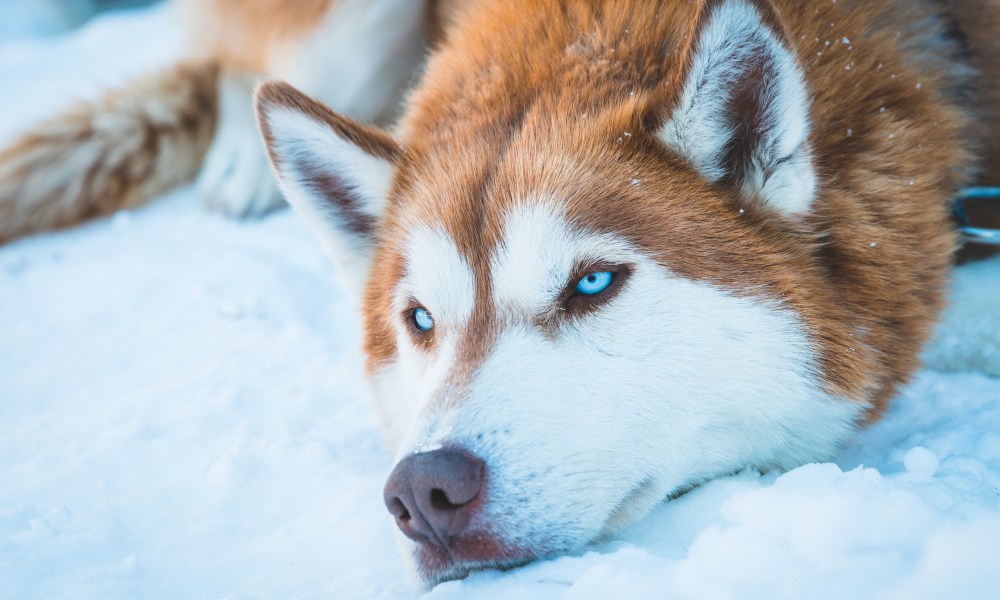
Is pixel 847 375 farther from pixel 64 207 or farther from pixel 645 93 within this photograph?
pixel 64 207

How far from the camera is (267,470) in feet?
8.26

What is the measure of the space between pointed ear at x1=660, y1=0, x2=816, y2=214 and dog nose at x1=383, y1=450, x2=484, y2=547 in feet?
3.17

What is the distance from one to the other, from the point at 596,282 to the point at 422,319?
1.82 feet

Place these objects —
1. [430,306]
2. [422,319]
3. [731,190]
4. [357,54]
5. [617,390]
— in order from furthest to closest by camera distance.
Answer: [357,54]
[422,319]
[430,306]
[731,190]
[617,390]

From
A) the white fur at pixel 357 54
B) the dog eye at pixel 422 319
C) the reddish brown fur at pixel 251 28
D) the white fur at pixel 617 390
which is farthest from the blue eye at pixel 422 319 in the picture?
the reddish brown fur at pixel 251 28

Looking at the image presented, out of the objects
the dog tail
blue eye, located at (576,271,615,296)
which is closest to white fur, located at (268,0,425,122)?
the dog tail

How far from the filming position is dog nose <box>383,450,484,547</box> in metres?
1.69

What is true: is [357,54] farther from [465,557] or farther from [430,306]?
[465,557]

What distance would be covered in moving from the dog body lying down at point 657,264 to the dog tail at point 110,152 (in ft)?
8.81

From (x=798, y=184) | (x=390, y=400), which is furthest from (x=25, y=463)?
(x=798, y=184)

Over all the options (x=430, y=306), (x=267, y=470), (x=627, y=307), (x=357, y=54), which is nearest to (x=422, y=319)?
(x=430, y=306)

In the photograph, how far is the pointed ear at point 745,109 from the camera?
186 centimetres

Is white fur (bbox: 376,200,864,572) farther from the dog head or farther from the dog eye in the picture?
the dog eye

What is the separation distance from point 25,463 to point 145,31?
21.6 feet
